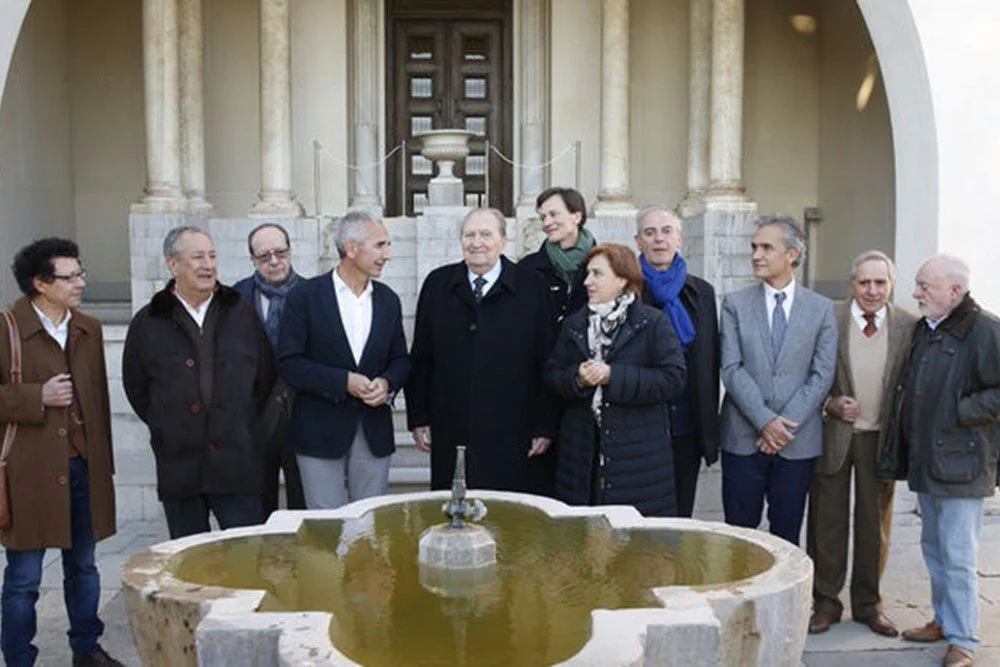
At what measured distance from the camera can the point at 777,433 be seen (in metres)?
4.80

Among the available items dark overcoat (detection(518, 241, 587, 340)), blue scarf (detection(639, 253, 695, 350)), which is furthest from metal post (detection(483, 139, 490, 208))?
blue scarf (detection(639, 253, 695, 350))

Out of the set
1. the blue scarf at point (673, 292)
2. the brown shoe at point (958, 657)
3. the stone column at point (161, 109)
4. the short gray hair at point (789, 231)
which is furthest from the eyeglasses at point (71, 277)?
the stone column at point (161, 109)

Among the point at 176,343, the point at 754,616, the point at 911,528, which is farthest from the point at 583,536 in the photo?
the point at 911,528

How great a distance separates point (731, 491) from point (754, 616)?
6.63ft

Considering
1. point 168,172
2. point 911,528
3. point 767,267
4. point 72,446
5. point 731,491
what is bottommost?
point 911,528

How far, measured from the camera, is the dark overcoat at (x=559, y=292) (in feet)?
16.4

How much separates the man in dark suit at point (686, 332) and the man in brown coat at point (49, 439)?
8.15 feet

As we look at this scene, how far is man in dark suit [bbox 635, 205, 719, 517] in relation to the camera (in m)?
4.88

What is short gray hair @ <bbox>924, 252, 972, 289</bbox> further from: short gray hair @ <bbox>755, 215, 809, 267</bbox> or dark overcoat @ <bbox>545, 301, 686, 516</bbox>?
dark overcoat @ <bbox>545, 301, 686, 516</bbox>

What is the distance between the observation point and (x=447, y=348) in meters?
4.97

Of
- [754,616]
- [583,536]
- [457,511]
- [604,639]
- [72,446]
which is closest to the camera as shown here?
[604,639]

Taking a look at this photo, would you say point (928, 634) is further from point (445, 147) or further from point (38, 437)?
point (445, 147)

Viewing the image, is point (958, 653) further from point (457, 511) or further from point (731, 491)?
point (457, 511)

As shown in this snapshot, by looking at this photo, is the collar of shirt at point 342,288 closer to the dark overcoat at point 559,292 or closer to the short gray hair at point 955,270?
the dark overcoat at point 559,292
